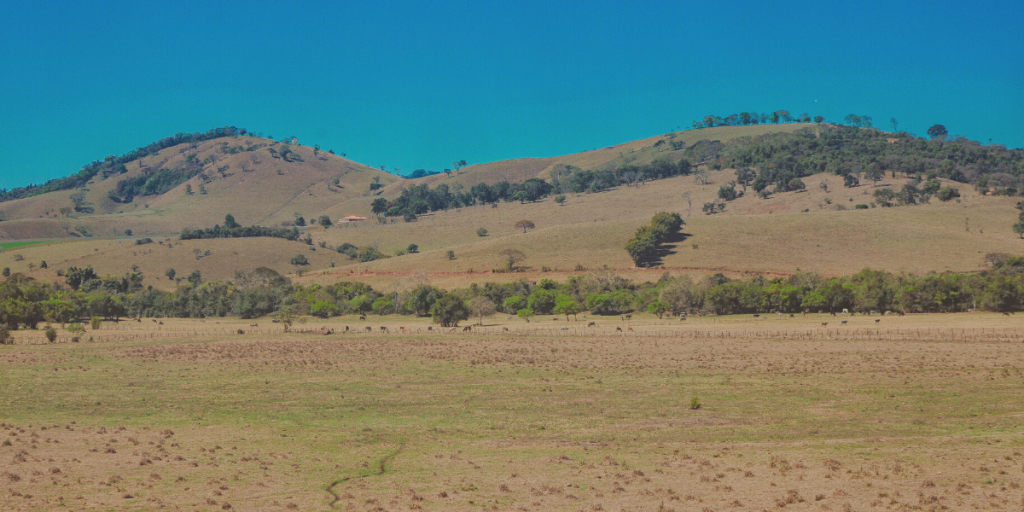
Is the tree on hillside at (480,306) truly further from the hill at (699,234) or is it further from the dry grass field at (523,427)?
the dry grass field at (523,427)

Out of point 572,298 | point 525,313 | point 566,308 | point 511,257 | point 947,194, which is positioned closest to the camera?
point 525,313

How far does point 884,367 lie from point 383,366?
27557 mm

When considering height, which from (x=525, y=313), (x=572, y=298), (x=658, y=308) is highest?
(x=572, y=298)

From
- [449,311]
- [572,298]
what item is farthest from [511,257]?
[449,311]

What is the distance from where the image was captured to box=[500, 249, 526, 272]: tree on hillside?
114250 millimetres

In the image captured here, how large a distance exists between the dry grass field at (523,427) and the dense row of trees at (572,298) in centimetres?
2173

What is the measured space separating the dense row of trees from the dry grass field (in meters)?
21.7

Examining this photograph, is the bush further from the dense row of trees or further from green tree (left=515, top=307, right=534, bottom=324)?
green tree (left=515, top=307, right=534, bottom=324)

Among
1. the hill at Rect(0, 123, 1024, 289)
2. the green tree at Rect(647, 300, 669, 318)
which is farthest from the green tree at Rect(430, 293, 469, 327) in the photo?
the hill at Rect(0, 123, 1024, 289)

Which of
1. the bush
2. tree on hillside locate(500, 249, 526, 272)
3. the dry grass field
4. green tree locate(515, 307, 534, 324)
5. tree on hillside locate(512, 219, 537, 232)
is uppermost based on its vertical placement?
the bush

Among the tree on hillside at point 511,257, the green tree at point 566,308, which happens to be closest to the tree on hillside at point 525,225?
the tree on hillside at point 511,257

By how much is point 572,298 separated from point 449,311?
61.9 feet

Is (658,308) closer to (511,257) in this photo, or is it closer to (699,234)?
(511,257)

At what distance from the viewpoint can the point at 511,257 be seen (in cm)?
11719
